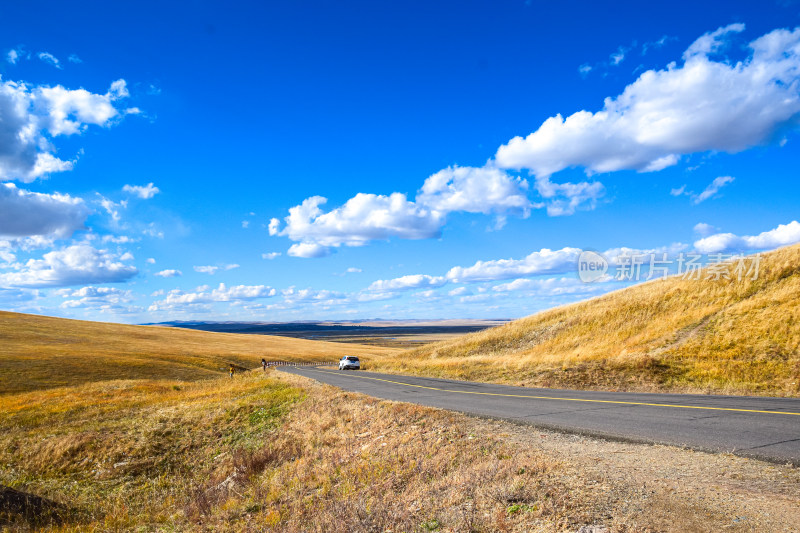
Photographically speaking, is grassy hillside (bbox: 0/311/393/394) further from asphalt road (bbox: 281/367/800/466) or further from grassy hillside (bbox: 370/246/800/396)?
asphalt road (bbox: 281/367/800/466)

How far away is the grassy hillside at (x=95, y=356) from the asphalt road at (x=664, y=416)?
41475 millimetres

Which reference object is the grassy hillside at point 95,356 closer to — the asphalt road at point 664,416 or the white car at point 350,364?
the white car at point 350,364

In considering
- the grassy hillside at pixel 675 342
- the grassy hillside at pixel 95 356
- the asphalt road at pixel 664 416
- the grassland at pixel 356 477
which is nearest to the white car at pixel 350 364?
the grassy hillside at pixel 675 342

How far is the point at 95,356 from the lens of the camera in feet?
181

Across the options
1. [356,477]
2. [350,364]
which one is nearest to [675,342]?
[356,477]

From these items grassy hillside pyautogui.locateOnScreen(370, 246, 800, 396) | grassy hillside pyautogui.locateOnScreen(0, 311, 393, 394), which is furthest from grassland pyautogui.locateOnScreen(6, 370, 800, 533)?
grassy hillside pyautogui.locateOnScreen(0, 311, 393, 394)

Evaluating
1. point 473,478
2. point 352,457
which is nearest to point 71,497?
point 352,457

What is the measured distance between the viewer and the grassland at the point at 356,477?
5.54 m

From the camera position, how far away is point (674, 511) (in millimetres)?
5148

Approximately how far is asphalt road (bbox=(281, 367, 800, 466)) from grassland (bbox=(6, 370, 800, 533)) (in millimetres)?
1072

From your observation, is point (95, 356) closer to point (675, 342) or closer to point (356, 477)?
point (356, 477)

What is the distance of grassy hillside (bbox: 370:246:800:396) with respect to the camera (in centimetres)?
1936

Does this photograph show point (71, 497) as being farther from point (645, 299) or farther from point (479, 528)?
point (645, 299)

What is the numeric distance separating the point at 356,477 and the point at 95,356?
59979 millimetres
